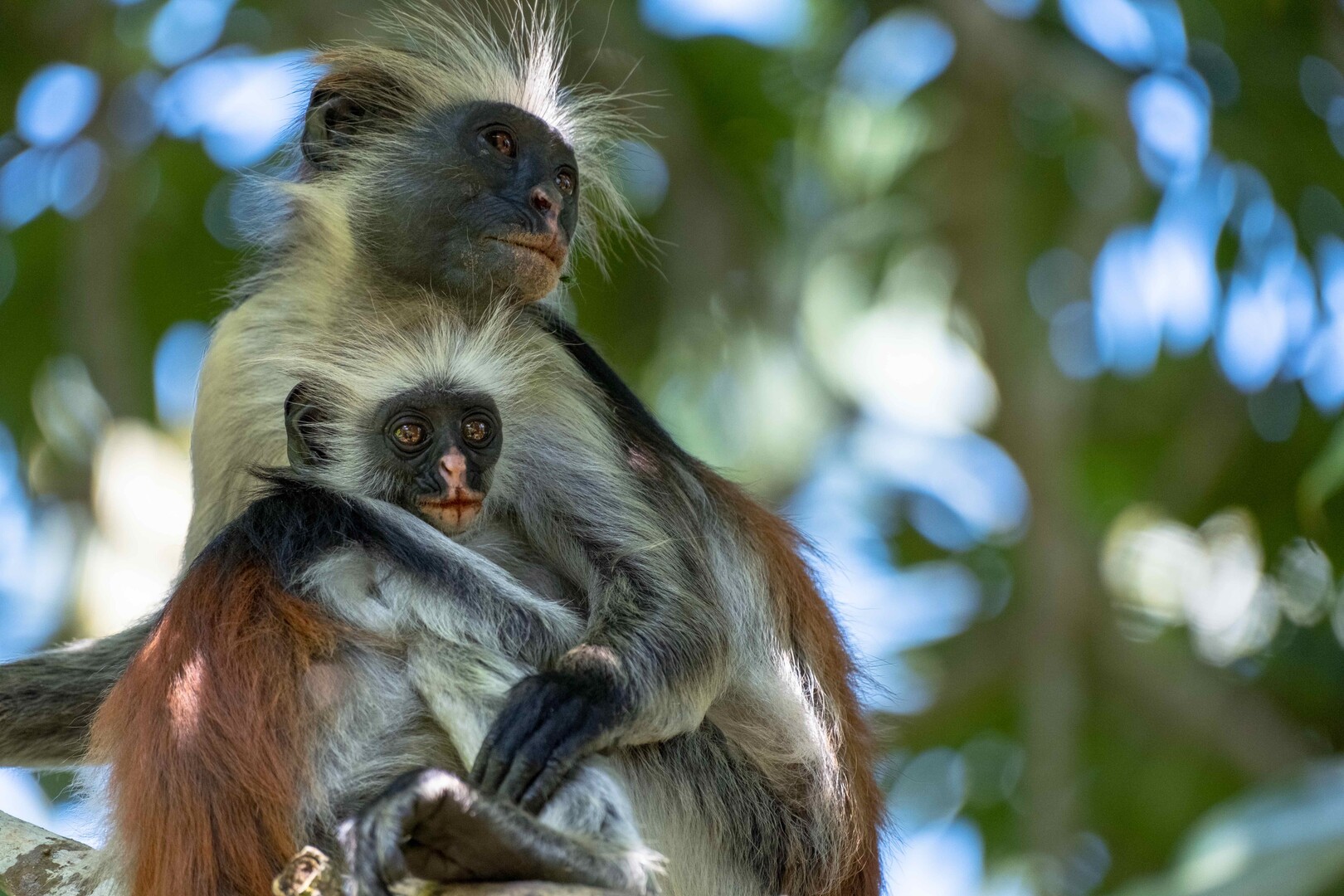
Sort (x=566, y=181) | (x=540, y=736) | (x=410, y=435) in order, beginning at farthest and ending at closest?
(x=566, y=181)
(x=410, y=435)
(x=540, y=736)

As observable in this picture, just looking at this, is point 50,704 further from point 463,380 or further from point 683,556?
point 683,556

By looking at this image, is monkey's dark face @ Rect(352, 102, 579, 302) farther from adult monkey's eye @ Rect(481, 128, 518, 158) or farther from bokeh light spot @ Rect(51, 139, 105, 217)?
bokeh light spot @ Rect(51, 139, 105, 217)

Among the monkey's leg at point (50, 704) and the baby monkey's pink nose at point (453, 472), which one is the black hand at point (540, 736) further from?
the monkey's leg at point (50, 704)

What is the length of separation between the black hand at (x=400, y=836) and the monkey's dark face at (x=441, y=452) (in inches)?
42.6

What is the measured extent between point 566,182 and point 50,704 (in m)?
2.76

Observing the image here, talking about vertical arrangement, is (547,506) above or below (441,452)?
below

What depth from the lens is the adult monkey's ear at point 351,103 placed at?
689cm

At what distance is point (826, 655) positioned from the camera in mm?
5910

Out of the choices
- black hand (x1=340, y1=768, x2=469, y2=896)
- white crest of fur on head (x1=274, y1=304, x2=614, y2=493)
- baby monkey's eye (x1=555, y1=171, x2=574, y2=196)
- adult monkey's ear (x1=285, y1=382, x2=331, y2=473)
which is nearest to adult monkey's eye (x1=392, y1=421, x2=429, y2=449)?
white crest of fur on head (x1=274, y1=304, x2=614, y2=493)

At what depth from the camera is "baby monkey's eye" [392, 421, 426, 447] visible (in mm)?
5395

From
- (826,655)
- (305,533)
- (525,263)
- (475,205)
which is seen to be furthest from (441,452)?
(826,655)

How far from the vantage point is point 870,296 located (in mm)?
14141

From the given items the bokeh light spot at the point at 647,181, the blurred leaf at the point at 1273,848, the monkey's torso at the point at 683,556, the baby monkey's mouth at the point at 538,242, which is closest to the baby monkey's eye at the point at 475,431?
Answer: the monkey's torso at the point at 683,556

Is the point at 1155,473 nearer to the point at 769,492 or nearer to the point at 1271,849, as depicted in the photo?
the point at 769,492
